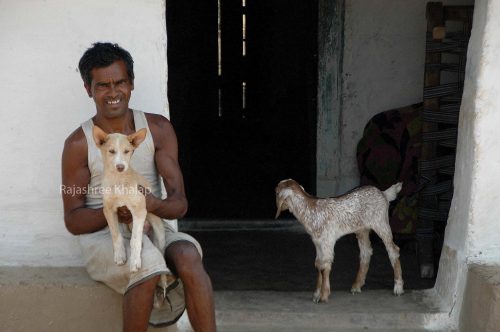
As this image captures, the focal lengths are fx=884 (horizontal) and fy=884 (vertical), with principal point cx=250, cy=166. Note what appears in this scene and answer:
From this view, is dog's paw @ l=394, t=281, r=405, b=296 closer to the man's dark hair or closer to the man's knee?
the man's knee

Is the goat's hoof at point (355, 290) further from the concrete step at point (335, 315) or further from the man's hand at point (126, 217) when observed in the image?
the man's hand at point (126, 217)

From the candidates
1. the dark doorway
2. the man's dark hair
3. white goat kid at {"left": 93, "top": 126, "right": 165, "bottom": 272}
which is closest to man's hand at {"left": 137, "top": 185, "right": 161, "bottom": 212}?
white goat kid at {"left": 93, "top": 126, "right": 165, "bottom": 272}

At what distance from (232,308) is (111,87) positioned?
1.34 m

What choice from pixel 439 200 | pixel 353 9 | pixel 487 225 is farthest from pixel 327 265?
pixel 353 9

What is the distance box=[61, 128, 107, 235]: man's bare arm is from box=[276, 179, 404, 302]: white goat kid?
1026mm

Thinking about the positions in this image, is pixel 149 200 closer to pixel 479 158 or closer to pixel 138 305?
pixel 138 305

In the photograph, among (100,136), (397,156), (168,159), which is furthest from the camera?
(397,156)

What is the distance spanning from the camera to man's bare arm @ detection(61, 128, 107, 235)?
12.2 ft

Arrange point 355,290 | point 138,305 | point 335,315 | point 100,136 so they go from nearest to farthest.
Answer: point 100,136 < point 138,305 < point 335,315 < point 355,290

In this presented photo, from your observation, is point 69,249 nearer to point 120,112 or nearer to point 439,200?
point 120,112

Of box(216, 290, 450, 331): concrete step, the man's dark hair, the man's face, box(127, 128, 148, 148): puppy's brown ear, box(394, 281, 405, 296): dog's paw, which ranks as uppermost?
the man's dark hair

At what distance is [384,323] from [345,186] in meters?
2.09

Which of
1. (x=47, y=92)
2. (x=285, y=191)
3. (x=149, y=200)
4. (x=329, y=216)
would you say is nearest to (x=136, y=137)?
(x=149, y=200)

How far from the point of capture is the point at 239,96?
9.06 metres
